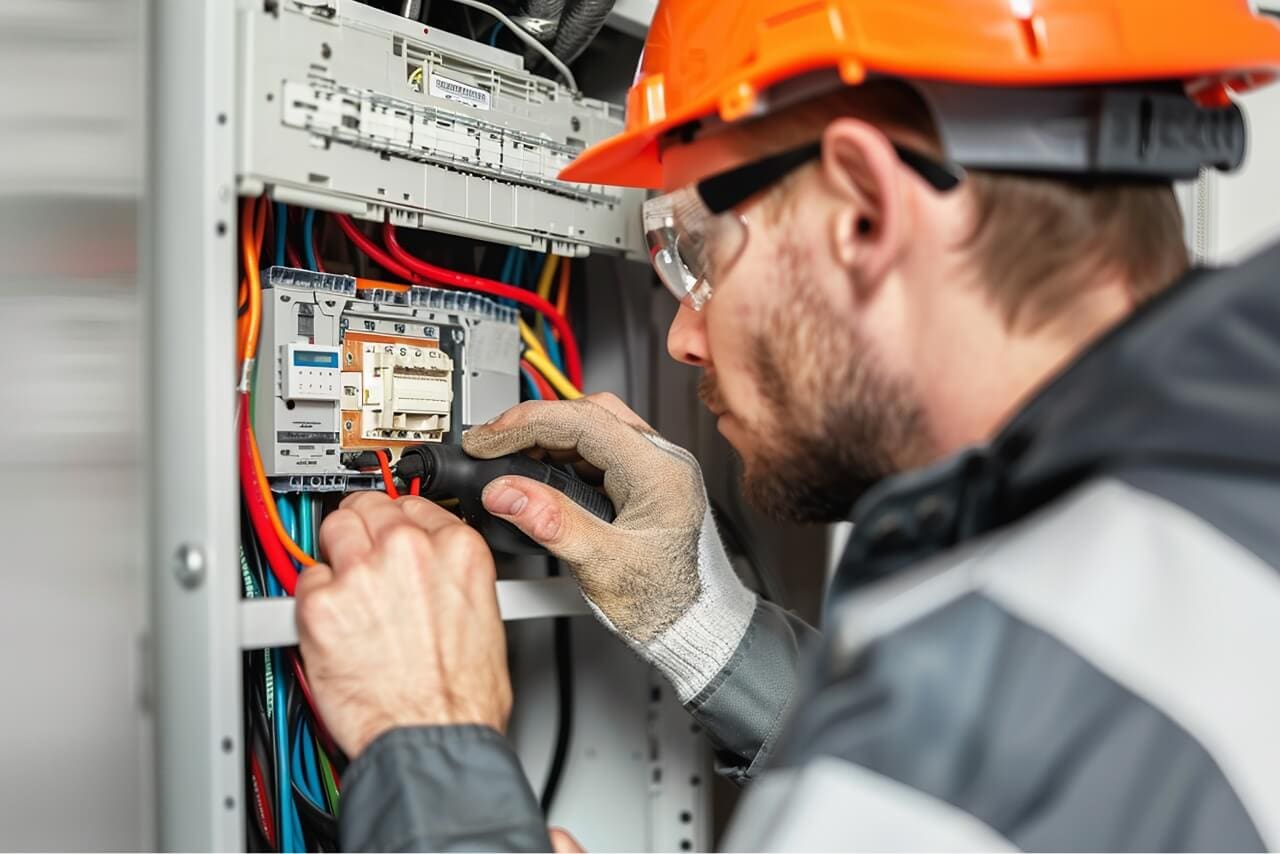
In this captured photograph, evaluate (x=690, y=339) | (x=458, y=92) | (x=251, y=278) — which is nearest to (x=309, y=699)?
(x=251, y=278)

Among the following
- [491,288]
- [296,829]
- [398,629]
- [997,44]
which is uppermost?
[997,44]

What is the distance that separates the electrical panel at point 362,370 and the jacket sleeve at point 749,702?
389 millimetres

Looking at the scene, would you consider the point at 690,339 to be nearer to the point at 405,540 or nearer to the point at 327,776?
the point at 405,540

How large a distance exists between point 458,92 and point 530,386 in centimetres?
37

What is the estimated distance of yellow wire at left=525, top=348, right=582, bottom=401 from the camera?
4.25 ft

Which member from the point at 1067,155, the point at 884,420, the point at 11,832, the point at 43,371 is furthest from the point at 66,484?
the point at 1067,155

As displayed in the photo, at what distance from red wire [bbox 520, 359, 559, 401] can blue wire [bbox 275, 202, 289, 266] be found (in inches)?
12.7

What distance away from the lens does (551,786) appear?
1.38 m

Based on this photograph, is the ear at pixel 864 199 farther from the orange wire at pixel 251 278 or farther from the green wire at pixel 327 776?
the green wire at pixel 327 776

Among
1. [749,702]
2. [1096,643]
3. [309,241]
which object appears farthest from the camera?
[749,702]

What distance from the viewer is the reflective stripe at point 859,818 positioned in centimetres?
55

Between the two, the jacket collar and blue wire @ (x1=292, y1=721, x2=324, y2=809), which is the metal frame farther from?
the jacket collar

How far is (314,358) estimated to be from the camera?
3.34ft

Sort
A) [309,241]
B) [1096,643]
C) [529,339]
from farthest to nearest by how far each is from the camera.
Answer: [529,339]
[309,241]
[1096,643]
